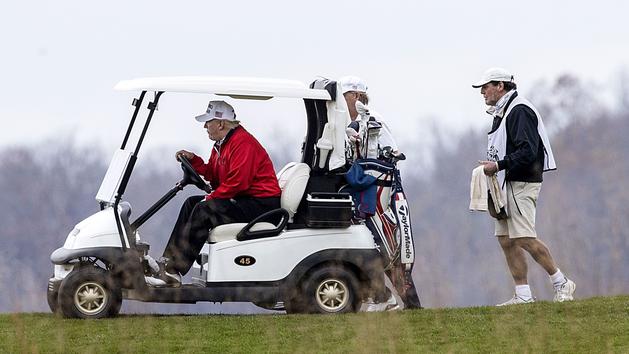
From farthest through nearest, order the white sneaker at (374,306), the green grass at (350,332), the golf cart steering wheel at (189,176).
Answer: the white sneaker at (374,306), the golf cart steering wheel at (189,176), the green grass at (350,332)

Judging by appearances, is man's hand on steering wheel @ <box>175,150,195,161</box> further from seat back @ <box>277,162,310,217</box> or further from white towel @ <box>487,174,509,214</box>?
white towel @ <box>487,174,509,214</box>

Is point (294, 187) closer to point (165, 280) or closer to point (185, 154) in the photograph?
point (185, 154)

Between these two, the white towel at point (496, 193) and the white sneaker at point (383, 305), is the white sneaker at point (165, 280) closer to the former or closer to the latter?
the white sneaker at point (383, 305)

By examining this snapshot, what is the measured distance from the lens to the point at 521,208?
→ 13.4 meters

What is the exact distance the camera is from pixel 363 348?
33.2ft

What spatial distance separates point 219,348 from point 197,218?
1.96 m

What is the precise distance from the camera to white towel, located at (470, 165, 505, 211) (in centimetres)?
1330

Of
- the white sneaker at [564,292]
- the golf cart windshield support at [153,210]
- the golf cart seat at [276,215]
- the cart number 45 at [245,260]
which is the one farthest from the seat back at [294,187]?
the white sneaker at [564,292]

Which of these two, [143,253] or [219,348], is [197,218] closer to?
[143,253]

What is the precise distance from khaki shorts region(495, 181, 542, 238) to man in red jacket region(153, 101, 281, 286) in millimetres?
1895

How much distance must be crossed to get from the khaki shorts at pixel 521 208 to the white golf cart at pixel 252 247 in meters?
1.17

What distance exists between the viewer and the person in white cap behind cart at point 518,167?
43.8ft

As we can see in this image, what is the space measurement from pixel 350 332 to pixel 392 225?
229 centimetres

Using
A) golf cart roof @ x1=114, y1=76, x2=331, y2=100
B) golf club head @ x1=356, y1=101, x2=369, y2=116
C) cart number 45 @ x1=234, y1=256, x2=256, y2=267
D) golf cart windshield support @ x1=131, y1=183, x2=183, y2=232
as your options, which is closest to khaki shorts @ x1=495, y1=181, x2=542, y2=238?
golf club head @ x1=356, y1=101, x2=369, y2=116
